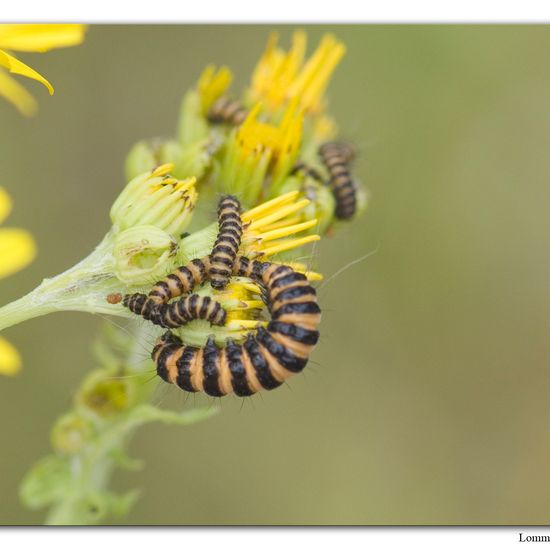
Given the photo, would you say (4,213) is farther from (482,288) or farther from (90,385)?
(482,288)

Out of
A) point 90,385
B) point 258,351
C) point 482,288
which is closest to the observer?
point 258,351

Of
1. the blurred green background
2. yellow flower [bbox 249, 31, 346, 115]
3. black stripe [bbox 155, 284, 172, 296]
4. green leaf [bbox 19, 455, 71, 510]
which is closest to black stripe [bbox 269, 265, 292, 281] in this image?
black stripe [bbox 155, 284, 172, 296]

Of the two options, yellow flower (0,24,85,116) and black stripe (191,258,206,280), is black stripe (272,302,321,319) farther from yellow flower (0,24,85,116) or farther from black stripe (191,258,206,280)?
yellow flower (0,24,85,116)

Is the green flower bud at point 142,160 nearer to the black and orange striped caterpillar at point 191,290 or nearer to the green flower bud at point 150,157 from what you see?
the green flower bud at point 150,157

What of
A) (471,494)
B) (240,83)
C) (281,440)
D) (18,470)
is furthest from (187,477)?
(240,83)

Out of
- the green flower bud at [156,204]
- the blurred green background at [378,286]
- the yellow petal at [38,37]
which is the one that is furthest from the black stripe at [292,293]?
the blurred green background at [378,286]
